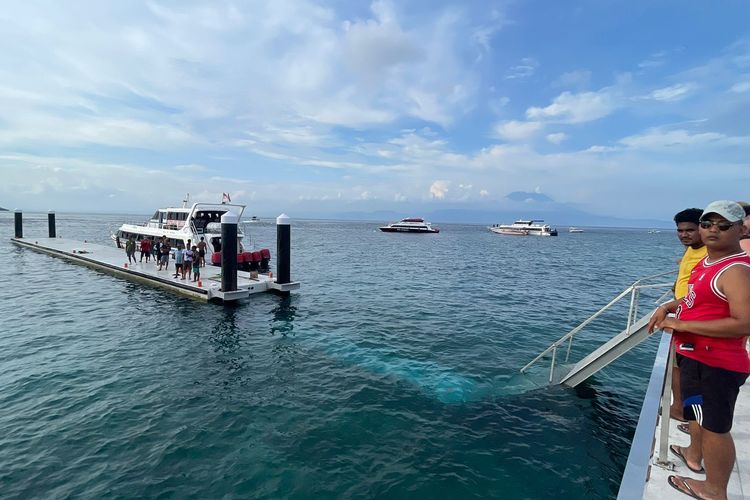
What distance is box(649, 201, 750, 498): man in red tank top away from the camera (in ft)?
10.5

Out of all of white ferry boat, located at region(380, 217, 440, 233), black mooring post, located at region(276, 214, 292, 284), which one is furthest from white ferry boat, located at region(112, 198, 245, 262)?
white ferry boat, located at region(380, 217, 440, 233)

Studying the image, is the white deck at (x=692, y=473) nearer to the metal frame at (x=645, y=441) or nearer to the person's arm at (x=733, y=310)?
the metal frame at (x=645, y=441)

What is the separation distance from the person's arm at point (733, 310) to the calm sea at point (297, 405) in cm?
458

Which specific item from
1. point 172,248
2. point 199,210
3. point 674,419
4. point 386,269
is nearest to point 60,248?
point 172,248

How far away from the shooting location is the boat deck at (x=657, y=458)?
2.30 meters

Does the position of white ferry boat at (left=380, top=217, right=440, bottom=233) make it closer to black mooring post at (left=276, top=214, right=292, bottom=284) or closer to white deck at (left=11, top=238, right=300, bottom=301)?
white deck at (left=11, top=238, right=300, bottom=301)

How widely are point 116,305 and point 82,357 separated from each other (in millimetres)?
6639

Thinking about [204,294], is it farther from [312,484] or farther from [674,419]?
[674,419]

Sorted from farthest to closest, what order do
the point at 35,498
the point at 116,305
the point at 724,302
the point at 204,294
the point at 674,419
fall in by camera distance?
the point at 204,294 → the point at 116,305 → the point at 35,498 → the point at 674,419 → the point at 724,302

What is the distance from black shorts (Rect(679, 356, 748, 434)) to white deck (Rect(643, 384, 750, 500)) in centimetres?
64

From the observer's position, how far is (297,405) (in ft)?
29.3

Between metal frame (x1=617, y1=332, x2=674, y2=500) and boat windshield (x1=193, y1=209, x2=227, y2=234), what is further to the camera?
boat windshield (x1=193, y1=209, x2=227, y2=234)

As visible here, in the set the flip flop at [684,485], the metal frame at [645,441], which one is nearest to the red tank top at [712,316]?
the metal frame at [645,441]

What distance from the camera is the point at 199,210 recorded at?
92.3ft
